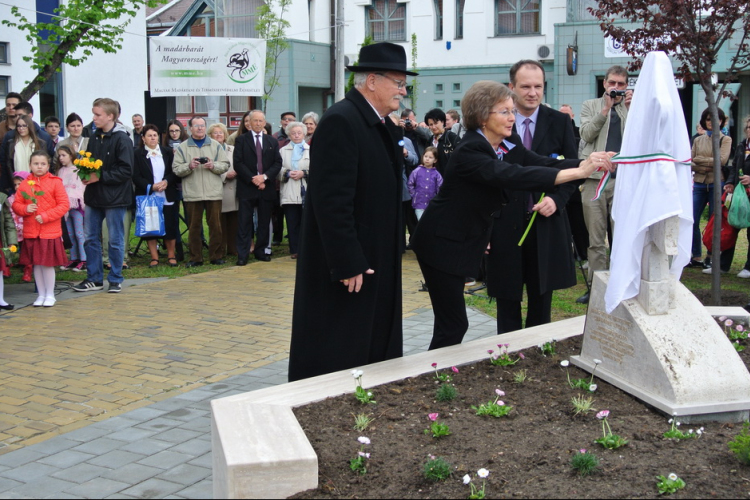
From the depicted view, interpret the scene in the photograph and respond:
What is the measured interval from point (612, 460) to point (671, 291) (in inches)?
55.2

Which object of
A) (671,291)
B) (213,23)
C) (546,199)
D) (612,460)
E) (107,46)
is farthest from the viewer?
(213,23)

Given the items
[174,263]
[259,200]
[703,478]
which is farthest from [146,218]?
[703,478]

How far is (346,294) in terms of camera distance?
4922mm

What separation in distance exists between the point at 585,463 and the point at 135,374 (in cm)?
424

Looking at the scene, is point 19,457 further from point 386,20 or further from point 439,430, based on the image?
point 386,20

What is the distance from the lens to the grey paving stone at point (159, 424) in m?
5.48

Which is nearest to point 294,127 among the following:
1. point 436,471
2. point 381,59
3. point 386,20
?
point 381,59

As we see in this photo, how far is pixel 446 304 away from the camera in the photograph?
17.7 ft

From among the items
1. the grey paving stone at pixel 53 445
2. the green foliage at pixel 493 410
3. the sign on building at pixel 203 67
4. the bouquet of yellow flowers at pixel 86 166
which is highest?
the sign on building at pixel 203 67

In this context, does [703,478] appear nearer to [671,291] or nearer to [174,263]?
[671,291]

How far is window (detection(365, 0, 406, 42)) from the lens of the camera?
32.6m

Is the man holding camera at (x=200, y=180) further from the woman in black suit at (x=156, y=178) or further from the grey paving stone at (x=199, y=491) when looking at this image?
the grey paving stone at (x=199, y=491)

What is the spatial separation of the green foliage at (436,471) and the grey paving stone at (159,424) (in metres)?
2.43

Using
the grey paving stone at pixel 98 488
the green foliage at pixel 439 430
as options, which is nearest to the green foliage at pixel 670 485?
the green foliage at pixel 439 430
